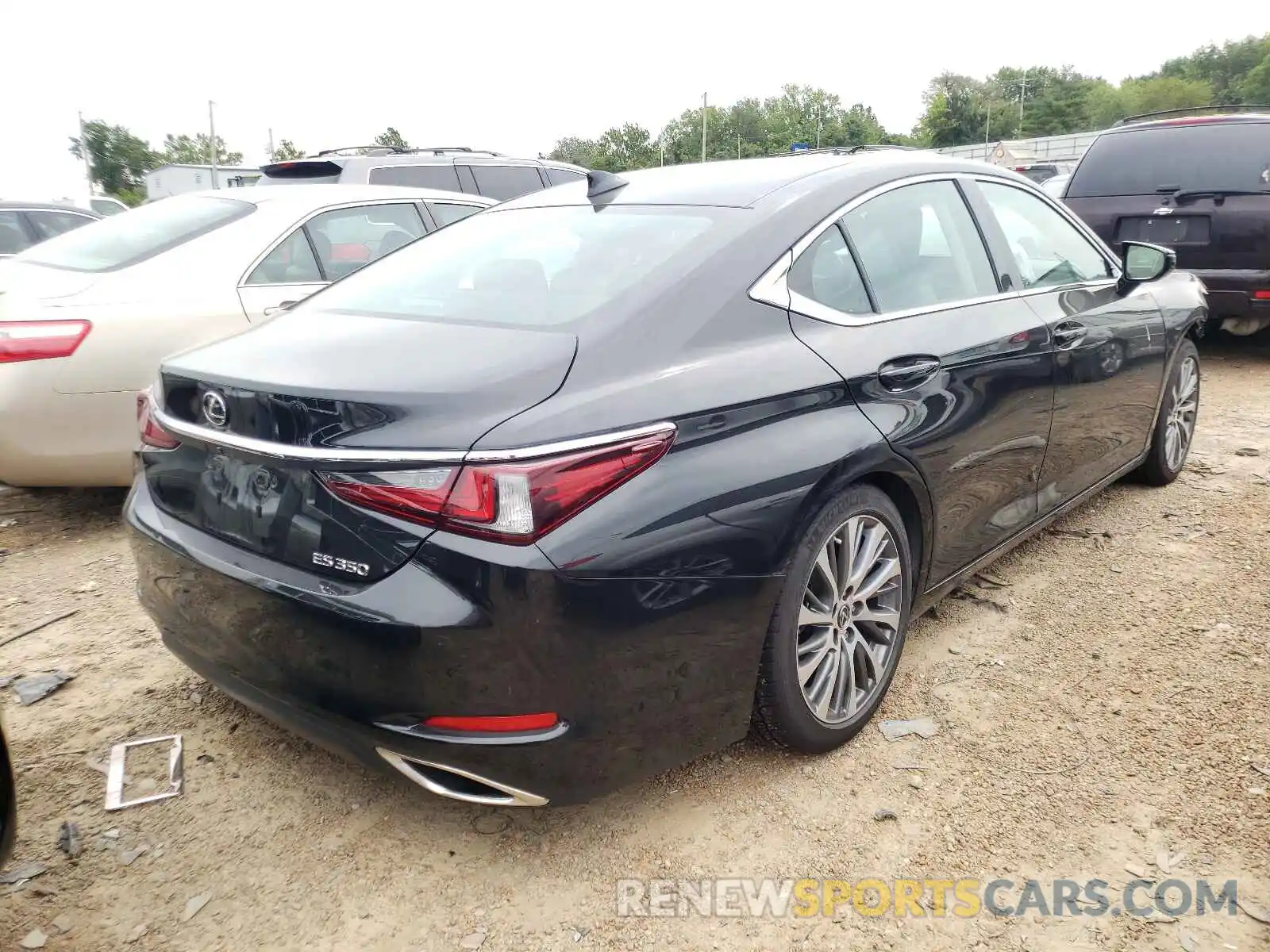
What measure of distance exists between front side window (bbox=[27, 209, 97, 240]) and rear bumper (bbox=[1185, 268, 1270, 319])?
9177 mm

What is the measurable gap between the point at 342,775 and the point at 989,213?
→ 8.92ft

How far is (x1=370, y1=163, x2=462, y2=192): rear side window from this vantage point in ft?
21.6

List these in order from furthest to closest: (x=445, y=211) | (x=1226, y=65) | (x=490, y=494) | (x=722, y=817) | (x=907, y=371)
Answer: (x=1226, y=65), (x=445, y=211), (x=907, y=371), (x=722, y=817), (x=490, y=494)

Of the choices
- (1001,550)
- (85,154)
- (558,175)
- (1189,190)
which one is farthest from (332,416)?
(85,154)

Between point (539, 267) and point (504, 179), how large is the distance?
5321 millimetres

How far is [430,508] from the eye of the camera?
5.98ft

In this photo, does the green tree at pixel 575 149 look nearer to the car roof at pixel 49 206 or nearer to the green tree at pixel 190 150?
the green tree at pixel 190 150

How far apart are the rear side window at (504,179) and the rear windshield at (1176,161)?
13.7 feet

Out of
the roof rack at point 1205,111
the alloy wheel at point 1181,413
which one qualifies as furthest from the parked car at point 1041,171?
the alloy wheel at point 1181,413

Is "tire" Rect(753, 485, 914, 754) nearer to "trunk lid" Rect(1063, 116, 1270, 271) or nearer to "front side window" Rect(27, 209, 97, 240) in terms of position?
"trunk lid" Rect(1063, 116, 1270, 271)

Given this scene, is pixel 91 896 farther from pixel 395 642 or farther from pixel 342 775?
pixel 395 642

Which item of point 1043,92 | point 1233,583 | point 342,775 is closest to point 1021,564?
point 1233,583

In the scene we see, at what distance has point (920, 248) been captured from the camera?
2.93 meters

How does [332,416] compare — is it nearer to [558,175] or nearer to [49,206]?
[558,175]
